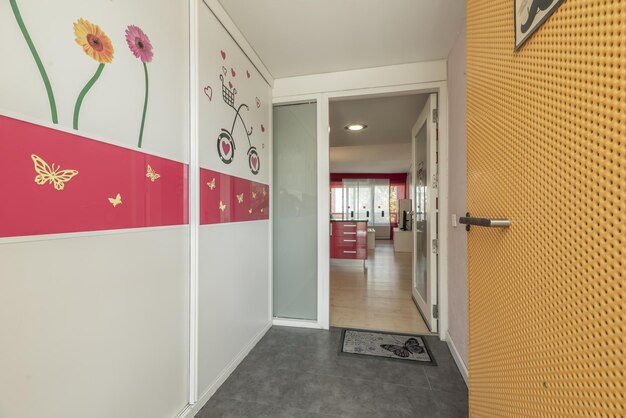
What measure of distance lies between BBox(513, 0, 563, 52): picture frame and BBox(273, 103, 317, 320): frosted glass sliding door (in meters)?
1.90

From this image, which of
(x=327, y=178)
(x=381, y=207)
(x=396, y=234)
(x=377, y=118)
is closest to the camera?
(x=327, y=178)

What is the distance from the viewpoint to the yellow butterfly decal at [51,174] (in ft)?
2.50

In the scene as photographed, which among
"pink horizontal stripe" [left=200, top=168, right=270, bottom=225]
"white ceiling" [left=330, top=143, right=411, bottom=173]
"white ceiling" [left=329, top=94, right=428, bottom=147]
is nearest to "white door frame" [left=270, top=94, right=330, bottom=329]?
"white ceiling" [left=329, top=94, right=428, bottom=147]

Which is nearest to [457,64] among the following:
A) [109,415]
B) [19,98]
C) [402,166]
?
[19,98]

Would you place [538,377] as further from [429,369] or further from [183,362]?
[183,362]

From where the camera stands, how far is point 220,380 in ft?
5.49

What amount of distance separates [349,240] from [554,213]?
14.7 feet

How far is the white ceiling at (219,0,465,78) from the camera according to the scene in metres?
1.68

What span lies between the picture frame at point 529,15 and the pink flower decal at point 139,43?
1458 mm

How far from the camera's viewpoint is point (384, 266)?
17.4 feet

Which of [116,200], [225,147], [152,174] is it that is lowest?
[116,200]

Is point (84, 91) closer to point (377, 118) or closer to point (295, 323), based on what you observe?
point (295, 323)

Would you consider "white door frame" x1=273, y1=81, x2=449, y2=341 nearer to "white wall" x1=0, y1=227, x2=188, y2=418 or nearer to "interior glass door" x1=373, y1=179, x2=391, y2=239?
"white wall" x1=0, y1=227, x2=188, y2=418

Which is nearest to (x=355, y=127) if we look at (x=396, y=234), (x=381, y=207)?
(x=396, y=234)
